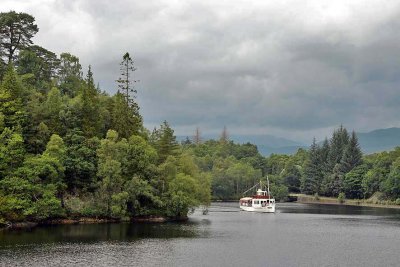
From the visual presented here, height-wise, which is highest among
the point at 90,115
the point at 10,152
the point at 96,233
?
the point at 90,115

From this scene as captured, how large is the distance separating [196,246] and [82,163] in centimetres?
4189

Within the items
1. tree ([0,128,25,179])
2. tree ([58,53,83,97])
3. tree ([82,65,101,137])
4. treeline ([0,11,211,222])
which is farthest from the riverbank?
tree ([58,53,83,97])

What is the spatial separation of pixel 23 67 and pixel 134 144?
1840 inches

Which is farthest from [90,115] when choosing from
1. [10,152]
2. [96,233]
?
[96,233]

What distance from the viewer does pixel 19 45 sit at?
468ft

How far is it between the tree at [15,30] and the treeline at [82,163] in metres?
8.47

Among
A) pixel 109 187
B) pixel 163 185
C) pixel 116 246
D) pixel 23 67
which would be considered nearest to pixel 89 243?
pixel 116 246

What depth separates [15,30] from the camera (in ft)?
462

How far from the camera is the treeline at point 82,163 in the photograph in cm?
9981

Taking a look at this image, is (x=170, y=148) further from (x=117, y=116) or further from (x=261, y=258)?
(x=261, y=258)

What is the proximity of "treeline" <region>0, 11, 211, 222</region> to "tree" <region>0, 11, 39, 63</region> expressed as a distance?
333 inches

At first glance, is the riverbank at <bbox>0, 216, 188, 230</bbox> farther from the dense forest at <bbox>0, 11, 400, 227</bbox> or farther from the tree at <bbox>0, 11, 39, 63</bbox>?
the tree at <bbox>0, 11, 39, 63</bbox>

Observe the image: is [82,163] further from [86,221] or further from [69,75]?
[69,75]

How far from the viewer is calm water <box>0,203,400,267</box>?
66.5 meters
